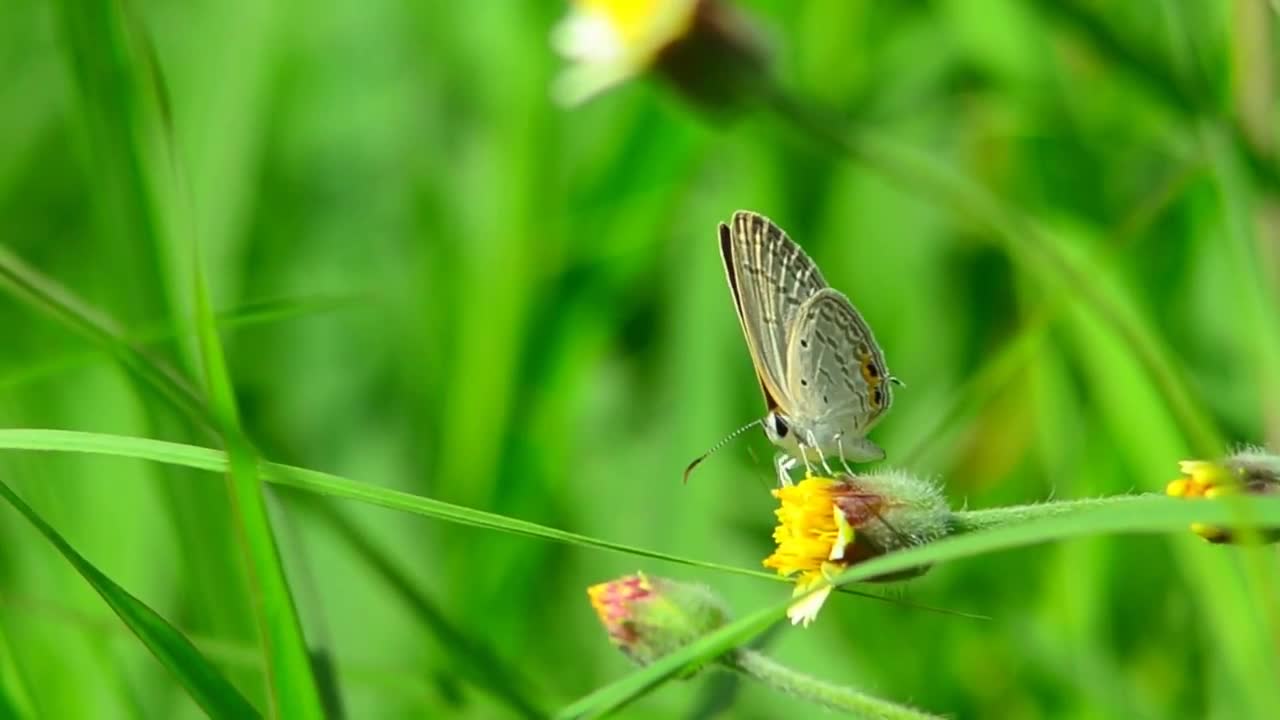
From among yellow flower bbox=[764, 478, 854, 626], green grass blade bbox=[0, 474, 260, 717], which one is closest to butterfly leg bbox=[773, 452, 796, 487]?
yellow flower bbox=[764, 478, 854, 626]

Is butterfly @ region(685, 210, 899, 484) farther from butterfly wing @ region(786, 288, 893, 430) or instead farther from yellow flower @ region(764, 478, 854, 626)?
yellow flower @ region(764, 478, 854, 626)

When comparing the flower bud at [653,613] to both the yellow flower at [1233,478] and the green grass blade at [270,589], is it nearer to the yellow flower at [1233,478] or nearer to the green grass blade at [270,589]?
the green grass blade at [270,589]

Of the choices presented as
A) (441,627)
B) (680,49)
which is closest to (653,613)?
(441,627)

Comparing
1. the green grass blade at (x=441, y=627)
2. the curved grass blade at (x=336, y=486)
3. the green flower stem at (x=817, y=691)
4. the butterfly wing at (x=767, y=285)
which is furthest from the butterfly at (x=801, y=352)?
the curved grass blade at (x=336, y=486)

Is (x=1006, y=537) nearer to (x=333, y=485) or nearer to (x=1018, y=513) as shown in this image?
(x=1018, y=513)

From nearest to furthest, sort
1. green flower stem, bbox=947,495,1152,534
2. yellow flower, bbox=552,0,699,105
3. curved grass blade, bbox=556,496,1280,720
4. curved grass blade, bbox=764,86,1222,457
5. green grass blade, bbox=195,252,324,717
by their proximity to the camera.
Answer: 1. curved grass blade, bbox=556,496,1280,720
2. green flower stem, bbox=947,495,1152,534
3. green grass blade, bbox=195,252,324,717
4. curved grass blade, bbox=764,86,1222,457
5. yellow flower, bbox=552,0,699,105
